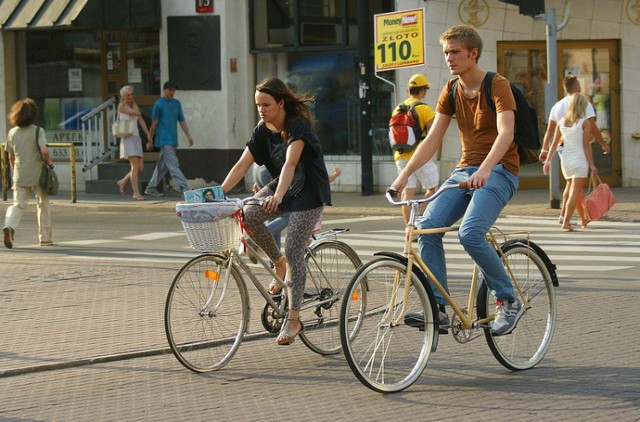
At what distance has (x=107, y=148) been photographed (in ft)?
77.8

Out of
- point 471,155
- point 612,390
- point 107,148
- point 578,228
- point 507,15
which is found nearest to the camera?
point 612,390

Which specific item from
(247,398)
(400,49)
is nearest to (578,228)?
(400,49)

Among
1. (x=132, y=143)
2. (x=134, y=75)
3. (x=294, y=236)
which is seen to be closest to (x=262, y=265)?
(x=294, y=236)

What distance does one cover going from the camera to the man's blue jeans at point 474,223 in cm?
692

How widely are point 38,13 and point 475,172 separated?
55.3ft

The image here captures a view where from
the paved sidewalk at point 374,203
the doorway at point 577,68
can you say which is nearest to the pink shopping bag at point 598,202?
the paved sidewalk at point 374,203

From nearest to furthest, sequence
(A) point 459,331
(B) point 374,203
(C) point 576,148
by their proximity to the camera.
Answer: (A) point 459,331 → (C) point 576,148 → (B) point 374,203

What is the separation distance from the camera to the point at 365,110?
2077cm

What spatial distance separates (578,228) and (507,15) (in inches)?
240

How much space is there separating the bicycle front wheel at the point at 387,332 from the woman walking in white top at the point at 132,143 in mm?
14584

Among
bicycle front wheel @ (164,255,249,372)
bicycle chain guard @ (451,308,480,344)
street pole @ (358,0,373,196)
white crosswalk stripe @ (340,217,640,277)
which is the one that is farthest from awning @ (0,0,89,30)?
bicycle chain guard @ (451,308,480,344)

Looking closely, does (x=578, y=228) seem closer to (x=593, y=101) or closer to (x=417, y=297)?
(x=593, y=101)

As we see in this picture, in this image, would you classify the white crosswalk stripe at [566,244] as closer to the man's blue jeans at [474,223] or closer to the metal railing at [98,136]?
the man's blue jeans at [474,223]

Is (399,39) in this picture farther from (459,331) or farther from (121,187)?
(459,331)
